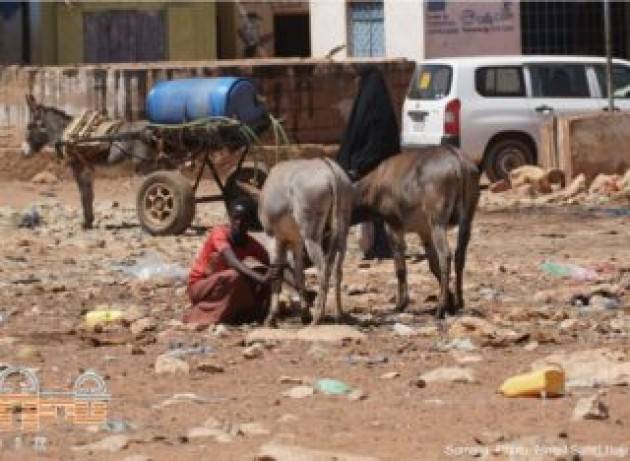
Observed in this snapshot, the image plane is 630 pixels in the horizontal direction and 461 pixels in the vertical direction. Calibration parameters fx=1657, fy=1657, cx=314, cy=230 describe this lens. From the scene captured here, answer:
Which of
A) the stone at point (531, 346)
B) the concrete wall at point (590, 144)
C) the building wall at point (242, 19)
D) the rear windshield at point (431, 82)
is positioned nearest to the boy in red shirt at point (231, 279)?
the stone at point (531, 346)

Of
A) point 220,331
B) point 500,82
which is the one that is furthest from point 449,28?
point 220,331

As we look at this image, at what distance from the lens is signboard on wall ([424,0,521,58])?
28.1 meters

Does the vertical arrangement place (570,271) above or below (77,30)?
below

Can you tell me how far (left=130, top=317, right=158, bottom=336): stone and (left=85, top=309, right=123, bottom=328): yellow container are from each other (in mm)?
236

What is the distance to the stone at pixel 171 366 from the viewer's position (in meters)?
9.29

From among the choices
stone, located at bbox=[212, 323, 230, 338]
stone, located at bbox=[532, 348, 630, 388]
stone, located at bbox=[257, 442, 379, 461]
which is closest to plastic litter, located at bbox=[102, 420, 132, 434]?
stone, located at bbox=[257, 442, 379, 461]

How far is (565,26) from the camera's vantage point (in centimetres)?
2911

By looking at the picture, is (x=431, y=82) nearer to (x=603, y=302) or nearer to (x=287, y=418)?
(x=603, y=302)

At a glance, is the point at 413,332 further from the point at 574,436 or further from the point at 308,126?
the point at 308,126

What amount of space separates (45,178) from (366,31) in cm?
725

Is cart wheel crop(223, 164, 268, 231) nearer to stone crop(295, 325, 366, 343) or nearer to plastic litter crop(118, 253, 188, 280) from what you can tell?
plastic litter crop(118, 253, 188, 280)

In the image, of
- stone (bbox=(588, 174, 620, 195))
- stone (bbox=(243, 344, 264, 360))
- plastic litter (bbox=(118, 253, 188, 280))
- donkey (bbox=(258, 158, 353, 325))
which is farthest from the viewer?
stone (bbox=(588, 174, 620, 195))

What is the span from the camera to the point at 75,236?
58.7 ft

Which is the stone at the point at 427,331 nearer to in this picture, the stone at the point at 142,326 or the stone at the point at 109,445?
the stone at the point at 142,326
